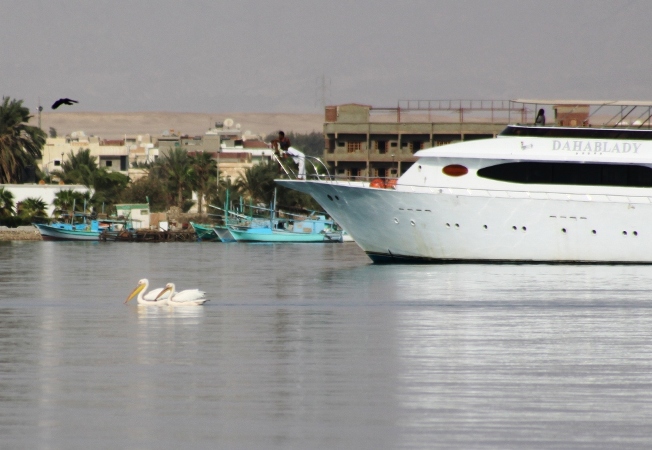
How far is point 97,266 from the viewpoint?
44656 mm

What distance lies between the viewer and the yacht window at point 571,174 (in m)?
40.5

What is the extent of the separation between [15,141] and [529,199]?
50.0 metres

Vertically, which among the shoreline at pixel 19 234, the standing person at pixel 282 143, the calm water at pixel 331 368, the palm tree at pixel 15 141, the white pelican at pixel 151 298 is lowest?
the calm water at pixel 331 368

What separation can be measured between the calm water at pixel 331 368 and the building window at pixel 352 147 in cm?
6374

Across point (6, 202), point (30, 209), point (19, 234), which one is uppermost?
point (6, 202)

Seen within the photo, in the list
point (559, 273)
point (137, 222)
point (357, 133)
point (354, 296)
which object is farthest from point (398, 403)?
point (357, 133)

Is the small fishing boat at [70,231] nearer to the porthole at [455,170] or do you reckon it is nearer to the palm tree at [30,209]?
the palm tree at [30,209]

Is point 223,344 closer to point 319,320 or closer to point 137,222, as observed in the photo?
point 319,320

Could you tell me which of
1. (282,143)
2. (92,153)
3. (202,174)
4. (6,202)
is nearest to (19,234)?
(6,202)

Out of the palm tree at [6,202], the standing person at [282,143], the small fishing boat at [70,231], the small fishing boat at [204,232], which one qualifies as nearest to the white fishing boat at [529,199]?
the standing person at [282,143]

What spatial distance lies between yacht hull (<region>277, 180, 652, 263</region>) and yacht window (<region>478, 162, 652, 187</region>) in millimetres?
540

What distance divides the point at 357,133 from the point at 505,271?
5774 centimetres

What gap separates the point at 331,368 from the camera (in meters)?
17.4

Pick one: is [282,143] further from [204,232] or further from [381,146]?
[381,146]
